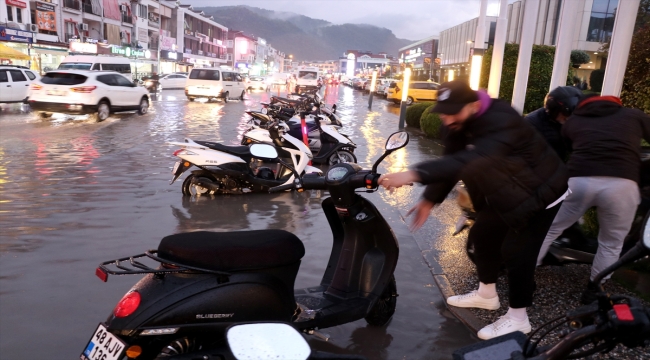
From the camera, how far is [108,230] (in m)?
5.90

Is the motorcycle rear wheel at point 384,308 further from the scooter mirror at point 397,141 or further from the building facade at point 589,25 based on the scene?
the building facade at point 589,25

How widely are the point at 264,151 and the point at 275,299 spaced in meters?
3.94

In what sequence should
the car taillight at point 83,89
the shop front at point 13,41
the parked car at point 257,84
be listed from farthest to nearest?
the parked car at point 257,84 → the shop front at point 13,41 → the car taillight at point 83,89

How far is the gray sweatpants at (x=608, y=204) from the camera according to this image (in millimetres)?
3850

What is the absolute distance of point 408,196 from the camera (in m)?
8.23

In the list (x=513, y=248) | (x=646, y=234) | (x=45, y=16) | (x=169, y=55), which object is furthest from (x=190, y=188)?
(x=169, y=55)

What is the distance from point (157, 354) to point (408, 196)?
6.01 meters

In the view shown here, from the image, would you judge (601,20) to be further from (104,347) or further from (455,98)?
(104,347)

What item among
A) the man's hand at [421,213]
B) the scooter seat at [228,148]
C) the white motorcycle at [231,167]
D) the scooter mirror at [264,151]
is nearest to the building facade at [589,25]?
the white motorcycle at [231,167]

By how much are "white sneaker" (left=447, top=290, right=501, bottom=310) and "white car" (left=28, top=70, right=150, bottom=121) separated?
1455cm

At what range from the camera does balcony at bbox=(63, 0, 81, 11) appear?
4344cm

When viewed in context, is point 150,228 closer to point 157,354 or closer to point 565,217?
point 157,354

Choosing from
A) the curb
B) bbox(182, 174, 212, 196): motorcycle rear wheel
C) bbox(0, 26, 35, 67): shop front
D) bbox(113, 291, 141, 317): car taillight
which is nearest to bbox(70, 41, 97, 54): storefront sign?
bbox(0, 26, 35, 67): shop front

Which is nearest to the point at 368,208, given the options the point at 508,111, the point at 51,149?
the point at 508,111
